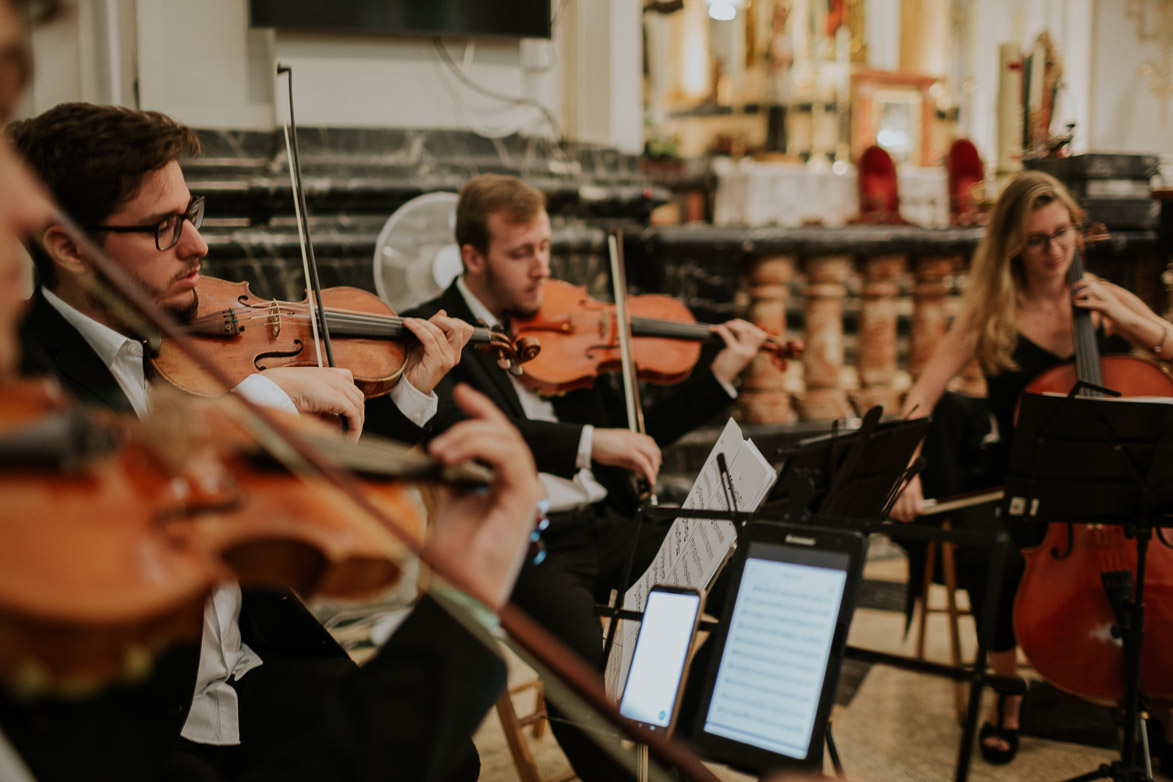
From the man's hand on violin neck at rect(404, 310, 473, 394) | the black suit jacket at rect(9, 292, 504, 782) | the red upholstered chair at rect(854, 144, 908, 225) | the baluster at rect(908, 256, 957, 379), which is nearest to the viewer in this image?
the black suit jacket at rect(9, 292, 504, 782)

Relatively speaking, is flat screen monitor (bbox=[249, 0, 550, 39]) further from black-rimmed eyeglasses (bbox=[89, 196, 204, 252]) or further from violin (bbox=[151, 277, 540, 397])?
black-rimmed eyeglasses (bbox=[89, 196, 204, 252])

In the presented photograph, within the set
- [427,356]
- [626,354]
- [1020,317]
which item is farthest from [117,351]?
[1020,317]

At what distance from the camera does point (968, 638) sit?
3395mm

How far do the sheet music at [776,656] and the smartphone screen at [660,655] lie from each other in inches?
3.1

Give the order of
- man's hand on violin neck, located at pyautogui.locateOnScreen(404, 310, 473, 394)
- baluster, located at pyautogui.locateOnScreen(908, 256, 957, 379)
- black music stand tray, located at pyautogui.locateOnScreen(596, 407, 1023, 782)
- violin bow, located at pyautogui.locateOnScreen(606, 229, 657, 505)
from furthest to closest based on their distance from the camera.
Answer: baluster, located at pyautogui.locateOnScreen(908, 256, 957, 379) < violin bow, located at pyautogui.locateOnScreen(606, 229, 657, 505) < man's hand on violin neck, located at pyautogui.locateOnScreen(404, 310, 473, 394) < black music stand tray, located at pyautogui.locateOnScreen(596, 407, 1023, 782)

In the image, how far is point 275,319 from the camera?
206 cm

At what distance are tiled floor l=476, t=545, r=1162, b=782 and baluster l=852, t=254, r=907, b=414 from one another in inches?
57.0

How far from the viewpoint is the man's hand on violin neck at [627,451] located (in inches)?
92.0

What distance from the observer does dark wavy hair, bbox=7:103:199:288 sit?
148 centimetres

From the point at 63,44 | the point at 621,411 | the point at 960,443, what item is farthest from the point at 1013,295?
the point at 63,44

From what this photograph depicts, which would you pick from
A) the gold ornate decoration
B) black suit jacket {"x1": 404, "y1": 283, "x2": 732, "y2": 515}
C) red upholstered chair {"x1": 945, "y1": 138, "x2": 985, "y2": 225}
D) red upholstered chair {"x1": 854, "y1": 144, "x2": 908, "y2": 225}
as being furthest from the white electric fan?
the gold ornate decoration

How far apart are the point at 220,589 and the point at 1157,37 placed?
9676mm

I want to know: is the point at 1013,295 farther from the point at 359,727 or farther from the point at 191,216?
the point at 359,727

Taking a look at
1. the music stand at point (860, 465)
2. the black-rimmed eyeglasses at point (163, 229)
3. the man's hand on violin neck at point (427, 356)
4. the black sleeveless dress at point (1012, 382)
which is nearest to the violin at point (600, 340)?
the man's hand on violin neck at point (427, 356)
